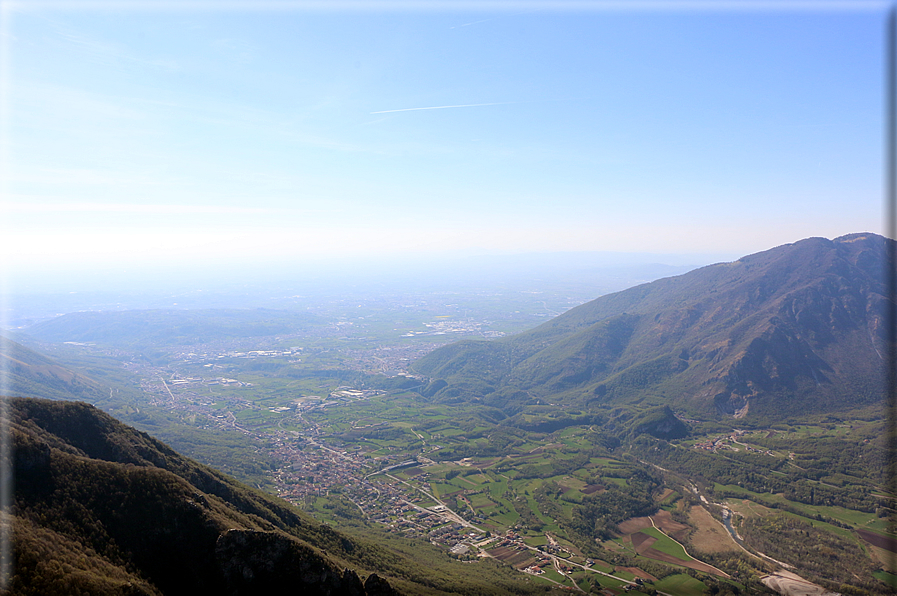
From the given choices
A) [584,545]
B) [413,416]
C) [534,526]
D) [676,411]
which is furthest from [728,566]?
[413,416]

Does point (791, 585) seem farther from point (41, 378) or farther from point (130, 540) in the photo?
point (41, 378)

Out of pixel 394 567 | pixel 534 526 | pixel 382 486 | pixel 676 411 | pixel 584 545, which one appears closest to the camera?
pixel 394 567

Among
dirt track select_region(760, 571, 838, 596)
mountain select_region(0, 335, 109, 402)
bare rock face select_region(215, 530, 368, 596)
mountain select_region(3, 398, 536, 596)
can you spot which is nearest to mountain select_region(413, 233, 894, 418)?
dirt track select_region(760, 571, 838, 596)

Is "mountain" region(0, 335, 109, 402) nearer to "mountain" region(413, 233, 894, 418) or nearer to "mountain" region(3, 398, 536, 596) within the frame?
"mountain" region(413, 233, 894, 418)

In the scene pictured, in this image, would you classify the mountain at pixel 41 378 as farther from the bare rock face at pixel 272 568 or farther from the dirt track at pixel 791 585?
the dirt track at pixel 791 585

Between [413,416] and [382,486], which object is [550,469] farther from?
[413,416]

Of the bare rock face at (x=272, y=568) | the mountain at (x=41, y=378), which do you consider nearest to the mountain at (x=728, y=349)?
the mountain at (x=41, y=378)
